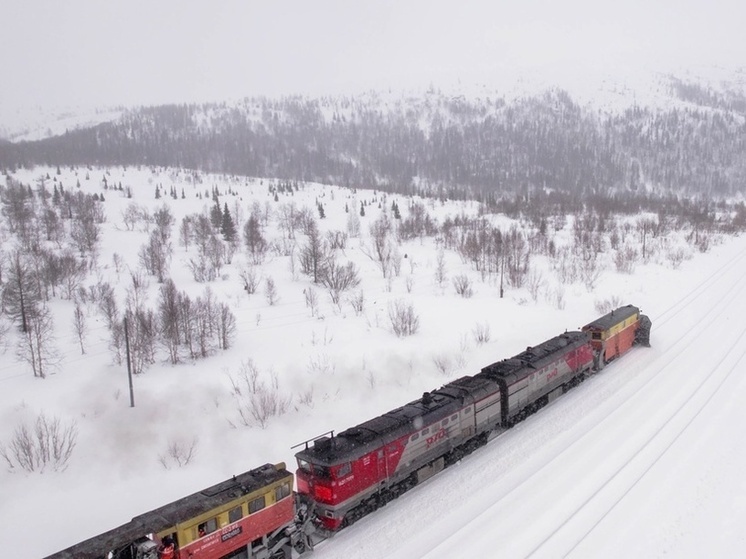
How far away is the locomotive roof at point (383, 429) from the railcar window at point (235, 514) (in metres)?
2.73

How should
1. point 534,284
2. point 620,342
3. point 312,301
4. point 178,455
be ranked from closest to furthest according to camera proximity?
point 178,455
point 620,342
point 312,301
point 534,284

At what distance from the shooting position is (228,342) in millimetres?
32031

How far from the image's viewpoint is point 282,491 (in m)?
14.3

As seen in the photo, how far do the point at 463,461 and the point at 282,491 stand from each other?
8.52 meters

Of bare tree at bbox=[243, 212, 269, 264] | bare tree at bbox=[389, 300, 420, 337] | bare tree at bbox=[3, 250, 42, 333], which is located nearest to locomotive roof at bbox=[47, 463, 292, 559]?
bare tree at bbox=[389, 300, 420, 337]

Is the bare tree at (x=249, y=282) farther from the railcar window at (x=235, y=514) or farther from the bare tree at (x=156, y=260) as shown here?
the railcar window at (x=235, y=514)

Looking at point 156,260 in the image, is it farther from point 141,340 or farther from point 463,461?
point 463,461

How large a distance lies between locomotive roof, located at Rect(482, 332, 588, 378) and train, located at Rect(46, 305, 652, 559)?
0.07m

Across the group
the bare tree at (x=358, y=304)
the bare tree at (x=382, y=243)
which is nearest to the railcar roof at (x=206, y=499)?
the bare tree at (x=358, y=304)

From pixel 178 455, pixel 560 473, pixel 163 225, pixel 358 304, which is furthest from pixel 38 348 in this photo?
pixel 163 225

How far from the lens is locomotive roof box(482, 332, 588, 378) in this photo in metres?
22.6

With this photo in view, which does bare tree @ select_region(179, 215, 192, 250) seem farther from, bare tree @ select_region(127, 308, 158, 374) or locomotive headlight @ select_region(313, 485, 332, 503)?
locomotive headlight @ select_region(313, 485, 332, 503)

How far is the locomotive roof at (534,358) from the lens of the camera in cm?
2263

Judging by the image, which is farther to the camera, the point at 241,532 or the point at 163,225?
the point at 163,225
